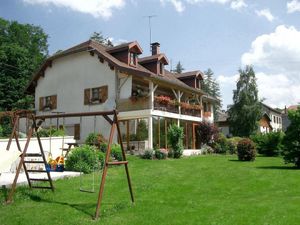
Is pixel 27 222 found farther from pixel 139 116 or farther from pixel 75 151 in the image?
pixel 139 116

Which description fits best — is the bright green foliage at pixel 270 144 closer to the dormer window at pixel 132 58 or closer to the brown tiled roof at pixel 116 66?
the brown tiled roof at pixel 116 66

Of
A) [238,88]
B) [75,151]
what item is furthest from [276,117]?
[75,151]

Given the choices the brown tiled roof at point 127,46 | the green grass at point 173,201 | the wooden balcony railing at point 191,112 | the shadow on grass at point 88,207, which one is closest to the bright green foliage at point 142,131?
the wooden balcony railing at point 191,112

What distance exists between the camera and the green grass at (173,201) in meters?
8.95

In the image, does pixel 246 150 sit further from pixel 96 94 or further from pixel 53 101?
pixel 53 101

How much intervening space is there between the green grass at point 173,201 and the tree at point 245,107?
117 ft

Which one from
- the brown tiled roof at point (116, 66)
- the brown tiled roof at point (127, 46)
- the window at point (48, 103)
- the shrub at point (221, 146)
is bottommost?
the shrub at point (221, 146)

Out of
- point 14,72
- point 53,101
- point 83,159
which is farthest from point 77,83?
point 14,72

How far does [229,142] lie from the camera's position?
113 feet

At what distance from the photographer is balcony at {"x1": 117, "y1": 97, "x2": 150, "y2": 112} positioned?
27.6 m

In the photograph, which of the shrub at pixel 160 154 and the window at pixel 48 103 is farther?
the window at pixel 48 103

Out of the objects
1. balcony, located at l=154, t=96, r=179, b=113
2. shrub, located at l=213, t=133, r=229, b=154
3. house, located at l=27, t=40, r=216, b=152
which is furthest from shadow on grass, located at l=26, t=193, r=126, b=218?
shrub, located at l=213, t=133, r=229, b=154

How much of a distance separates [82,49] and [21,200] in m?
21.2

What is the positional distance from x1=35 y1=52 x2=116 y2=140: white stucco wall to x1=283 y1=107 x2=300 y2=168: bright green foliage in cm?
1317
